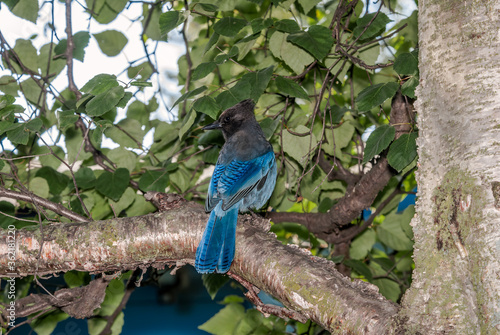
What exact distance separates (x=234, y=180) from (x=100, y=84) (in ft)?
2.73

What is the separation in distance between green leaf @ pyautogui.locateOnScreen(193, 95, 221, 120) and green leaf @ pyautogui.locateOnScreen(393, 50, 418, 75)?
681 mm

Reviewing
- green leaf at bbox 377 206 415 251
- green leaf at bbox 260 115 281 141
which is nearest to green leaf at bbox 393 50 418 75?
green leaf at bbox 260 115 281 141

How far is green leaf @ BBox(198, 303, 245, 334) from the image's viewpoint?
Result: 9.05 ft

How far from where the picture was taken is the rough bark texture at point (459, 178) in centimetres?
114

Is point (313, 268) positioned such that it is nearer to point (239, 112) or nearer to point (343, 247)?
point (239, 112)

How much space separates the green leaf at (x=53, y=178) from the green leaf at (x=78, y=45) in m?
0.57

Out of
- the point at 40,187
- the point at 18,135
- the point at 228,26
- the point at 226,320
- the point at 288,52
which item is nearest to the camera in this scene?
the point at 18,135

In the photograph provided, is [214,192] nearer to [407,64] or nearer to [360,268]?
[360,268]

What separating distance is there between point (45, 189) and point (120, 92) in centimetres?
84

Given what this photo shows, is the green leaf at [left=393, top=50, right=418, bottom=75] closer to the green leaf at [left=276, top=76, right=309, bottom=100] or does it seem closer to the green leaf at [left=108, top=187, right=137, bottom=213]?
the green leaf at [left=276, top=76, right=309, bottom=100]

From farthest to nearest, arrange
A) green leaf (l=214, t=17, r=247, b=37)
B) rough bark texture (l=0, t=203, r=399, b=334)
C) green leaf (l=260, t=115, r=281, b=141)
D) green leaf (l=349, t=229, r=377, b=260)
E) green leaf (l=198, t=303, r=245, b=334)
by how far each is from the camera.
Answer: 1. green leaf (l=349, t=229, r=377, b=260)
2. green leaf (l=198, t=303, r=245, b=334)
3. green leaf (l=260, t=115, r=281, b=141)
4. green leaf (l=214, t=17, r=247, b=37)
5. rough bark texture (l=0, t=203, r=399, b=334)

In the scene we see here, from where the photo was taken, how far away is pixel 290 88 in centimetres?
200

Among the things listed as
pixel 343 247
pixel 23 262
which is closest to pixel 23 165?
pixel 23 262

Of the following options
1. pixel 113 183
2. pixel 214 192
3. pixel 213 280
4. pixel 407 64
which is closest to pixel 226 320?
pixel 213 280
